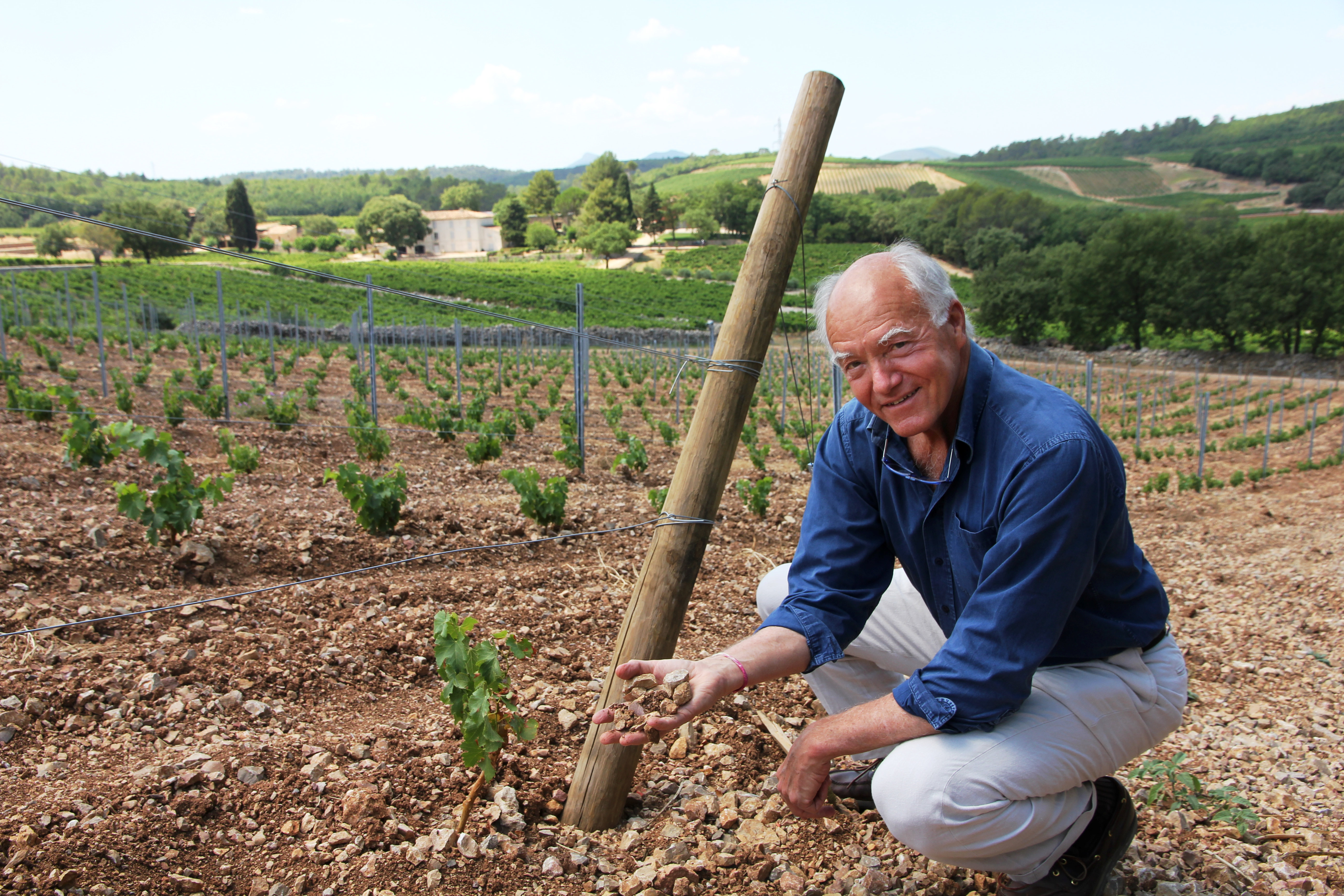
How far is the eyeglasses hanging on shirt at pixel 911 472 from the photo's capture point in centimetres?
177

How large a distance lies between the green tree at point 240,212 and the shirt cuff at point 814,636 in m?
62.4

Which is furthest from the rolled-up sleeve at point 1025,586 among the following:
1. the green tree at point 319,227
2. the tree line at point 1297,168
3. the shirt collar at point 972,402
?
the tree line at point 1297,168

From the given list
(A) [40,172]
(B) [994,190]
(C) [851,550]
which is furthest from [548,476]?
(B) [994,190]

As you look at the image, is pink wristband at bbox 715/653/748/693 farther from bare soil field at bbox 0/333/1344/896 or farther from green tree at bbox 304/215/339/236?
green tree at bbox 304/215/339/236

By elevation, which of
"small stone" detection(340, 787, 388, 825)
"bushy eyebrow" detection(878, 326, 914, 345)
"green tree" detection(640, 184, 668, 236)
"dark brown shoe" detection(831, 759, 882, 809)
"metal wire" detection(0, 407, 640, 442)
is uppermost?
"green tree" detection(640, 184, 668, 236)

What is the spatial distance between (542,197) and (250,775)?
11320 centimetres

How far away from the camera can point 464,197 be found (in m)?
126

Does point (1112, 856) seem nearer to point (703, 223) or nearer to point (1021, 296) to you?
point (1021, 296)

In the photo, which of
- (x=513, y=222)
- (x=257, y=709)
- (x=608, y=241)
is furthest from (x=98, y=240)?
(x=513, y=222)

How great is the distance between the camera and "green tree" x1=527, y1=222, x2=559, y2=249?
8925 centimetres

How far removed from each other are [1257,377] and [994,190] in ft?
150

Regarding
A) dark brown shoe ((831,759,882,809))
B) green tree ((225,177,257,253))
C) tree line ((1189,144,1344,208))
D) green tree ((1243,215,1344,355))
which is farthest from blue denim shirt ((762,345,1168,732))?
tree line ((1189,144,1344,208))

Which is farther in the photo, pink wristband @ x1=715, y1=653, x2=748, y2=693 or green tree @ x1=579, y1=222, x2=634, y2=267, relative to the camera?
green tree @ x1=579, y1=222, x2=634, y2=267

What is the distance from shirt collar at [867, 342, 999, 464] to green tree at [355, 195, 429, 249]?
9068cm
